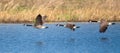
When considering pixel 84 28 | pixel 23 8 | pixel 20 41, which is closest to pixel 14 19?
A: pixel 23 8

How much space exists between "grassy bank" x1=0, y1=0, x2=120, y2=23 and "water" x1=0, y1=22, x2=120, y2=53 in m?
1.43

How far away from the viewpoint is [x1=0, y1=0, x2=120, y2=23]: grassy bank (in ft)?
128

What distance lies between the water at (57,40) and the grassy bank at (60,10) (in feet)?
4.68

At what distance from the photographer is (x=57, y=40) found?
98.1 feet

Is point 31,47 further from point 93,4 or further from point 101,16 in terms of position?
point 93,4

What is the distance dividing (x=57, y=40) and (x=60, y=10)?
11.6 meters

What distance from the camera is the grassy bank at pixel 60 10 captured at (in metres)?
39.1

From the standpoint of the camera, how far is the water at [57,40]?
2612cm

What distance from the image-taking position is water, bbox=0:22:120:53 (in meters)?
26.1

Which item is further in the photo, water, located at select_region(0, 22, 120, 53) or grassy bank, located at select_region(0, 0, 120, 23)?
grassy bank, located at select_region(0, 0, 120, 23)

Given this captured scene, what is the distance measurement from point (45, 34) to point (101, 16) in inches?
278

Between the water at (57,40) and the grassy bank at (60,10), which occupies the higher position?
the grassy bank at (60,10)

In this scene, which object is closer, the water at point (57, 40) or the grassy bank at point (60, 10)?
the water at point (57, 40)

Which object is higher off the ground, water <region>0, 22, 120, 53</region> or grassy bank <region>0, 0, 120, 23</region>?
grassy bank <region>0, 0, 120, 23</region>
